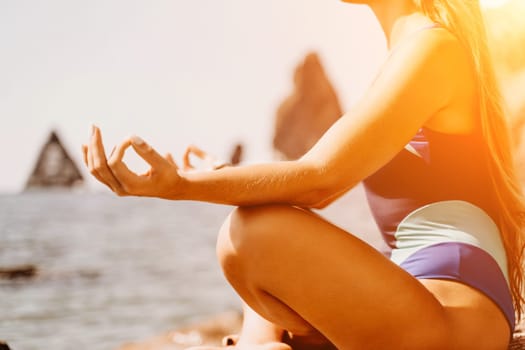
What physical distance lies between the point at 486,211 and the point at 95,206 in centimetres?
3656

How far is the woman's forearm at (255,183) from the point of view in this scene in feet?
4.32

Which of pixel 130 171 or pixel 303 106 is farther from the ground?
pixel 130 171

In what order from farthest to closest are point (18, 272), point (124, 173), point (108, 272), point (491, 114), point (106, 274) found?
point (108, 272) < point (106, 274) < point (18, 272) < point (491, 114) < point (124, 173)

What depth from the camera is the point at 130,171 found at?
1.25 m

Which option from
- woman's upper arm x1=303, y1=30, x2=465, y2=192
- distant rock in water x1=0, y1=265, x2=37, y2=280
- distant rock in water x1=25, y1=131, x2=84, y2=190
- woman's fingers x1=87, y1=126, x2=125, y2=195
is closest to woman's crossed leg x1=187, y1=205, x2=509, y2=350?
woman's upper arm x1=303, y1=30, x2=465, y2=192

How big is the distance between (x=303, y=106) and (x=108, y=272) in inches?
1566

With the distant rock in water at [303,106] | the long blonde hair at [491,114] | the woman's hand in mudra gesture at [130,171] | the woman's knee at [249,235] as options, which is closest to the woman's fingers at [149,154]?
the woman's hand in mudra gesture at [130,171]

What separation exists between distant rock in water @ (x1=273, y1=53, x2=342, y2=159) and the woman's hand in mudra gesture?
53.7 m

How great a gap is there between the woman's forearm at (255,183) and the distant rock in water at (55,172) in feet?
137

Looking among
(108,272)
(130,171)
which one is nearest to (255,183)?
(130,171)

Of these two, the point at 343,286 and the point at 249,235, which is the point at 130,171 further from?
the point at 343,286

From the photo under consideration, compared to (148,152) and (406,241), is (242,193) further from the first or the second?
(406,241)

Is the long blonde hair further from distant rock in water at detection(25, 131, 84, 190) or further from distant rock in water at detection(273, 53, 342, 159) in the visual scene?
distant rock in water at detection(273, 53, 342, 159)

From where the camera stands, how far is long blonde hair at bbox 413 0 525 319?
145 centimetres
